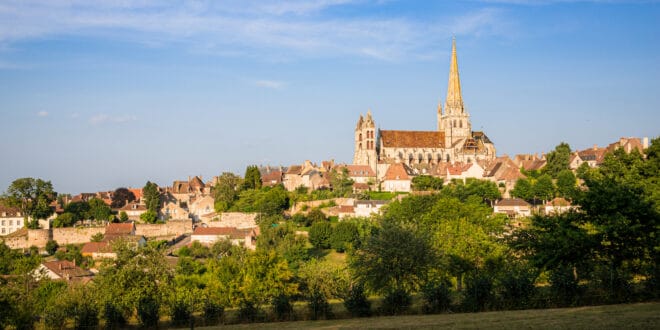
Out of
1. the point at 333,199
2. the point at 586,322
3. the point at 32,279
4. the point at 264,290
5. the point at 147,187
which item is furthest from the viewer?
the point at 147,187

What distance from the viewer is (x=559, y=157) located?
76.6 meters

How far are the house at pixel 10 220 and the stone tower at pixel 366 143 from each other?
4429cm

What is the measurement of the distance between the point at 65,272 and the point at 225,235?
16.7 m

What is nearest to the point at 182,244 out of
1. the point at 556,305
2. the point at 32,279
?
the point at 32,279

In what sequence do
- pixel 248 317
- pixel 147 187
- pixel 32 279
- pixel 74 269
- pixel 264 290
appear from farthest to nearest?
1. pixel 147 187
2. pixel 74 269
3. pixel 32 279
4. pixel 264 290
5. pixel 248 317

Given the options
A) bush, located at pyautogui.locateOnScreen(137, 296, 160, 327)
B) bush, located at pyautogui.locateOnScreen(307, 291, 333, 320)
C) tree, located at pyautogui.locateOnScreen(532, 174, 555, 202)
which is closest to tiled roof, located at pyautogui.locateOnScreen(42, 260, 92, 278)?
bush, located at pyautogui.locateOnScreen(137, 296, 160, 327)

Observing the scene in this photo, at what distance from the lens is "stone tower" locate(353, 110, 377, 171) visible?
9475 cm

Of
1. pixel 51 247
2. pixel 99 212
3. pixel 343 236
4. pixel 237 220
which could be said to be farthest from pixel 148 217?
pixel 343 236

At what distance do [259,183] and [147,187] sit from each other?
13.5 m

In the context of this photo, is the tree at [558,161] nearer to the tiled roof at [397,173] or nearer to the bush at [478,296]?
the tiled roof at [397,173]

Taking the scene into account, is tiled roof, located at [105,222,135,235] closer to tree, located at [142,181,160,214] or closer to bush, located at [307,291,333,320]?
tree, located at [142,181,160,214]

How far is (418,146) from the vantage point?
3868 inches

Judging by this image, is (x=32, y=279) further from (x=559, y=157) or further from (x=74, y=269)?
(x=559, y=157)

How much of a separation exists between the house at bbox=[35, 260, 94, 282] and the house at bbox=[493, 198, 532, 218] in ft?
125
